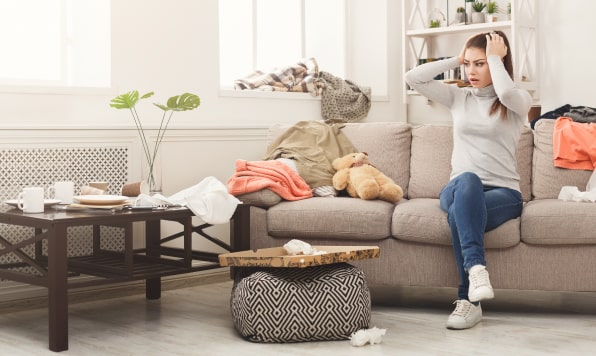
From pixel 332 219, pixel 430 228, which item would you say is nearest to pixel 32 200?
pixel 332 219

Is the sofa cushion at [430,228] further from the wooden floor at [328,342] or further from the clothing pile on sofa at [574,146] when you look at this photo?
the clothing pile on sofa at [574,146]

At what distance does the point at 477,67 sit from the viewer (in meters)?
3.57

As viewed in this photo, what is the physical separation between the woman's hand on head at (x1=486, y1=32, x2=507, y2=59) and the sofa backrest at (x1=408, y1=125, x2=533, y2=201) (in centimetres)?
63

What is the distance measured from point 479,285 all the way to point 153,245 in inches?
61.4

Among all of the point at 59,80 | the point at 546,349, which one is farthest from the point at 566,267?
the point at 59,80

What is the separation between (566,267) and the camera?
11.3 feet

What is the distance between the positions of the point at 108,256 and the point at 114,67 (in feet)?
2.96

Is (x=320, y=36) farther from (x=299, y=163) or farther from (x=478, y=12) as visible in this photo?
(x=299, y=163)

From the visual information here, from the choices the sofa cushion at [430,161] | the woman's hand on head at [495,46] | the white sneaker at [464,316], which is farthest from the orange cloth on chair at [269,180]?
the woman's hand on head at [495,46]

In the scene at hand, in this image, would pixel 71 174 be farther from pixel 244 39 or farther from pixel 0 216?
pixel 244 39

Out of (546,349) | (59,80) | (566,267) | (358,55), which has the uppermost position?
(358,55)

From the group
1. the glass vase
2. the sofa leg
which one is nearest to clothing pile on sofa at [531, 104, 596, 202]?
the sofa leg

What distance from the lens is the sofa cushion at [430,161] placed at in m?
4.06

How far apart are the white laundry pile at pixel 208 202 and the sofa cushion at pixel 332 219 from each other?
0.77ft
